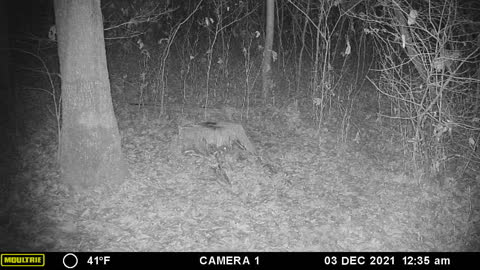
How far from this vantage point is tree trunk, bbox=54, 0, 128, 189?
6.00m

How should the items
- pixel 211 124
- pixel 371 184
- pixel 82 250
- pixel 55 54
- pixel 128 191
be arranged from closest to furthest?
pixel 82 250 < pixel 128 191 < pixel 371 184 < pixel 211 124 < pixel 55 54

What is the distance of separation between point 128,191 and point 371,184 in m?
4.25

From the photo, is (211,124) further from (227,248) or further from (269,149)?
(227,248)

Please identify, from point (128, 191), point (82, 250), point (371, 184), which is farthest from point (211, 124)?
point (82, 250)

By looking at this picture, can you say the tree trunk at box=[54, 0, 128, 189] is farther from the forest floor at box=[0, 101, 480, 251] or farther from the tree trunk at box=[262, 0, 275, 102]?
the tree trunk at box=[262, 0, 275, 102]

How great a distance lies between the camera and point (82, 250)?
490cm
